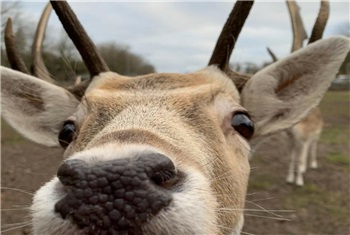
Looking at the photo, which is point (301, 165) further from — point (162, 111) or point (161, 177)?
point (161, 177)

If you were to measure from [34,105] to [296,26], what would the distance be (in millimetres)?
2534

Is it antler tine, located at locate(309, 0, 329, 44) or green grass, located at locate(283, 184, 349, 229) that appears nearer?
antler tine, located at locate(309, 0, 329, 44)

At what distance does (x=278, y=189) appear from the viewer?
35.1 feet

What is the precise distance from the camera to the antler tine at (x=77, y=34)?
385 centimetres

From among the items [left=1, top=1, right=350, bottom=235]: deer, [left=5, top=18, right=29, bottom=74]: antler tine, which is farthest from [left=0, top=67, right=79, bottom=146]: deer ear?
[left=5, top=18, right=29, bottom=74]: antler tine

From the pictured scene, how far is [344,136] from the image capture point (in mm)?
19203

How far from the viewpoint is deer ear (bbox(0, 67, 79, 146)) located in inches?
156

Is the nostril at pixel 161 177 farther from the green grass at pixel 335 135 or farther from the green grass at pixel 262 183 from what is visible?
the green grass at pixel 335 135

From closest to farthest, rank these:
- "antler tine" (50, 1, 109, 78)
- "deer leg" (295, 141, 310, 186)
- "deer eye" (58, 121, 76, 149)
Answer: "deer eye" (58, 121, 76, 149), "antler tine" (50, 1, 109, 78), "deer leg" (295, 141, 310, 186)

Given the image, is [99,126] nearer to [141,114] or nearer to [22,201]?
[141,114]

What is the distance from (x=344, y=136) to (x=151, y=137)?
60.4 feet

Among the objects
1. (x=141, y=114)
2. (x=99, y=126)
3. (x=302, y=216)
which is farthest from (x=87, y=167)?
(x=302, y=216)

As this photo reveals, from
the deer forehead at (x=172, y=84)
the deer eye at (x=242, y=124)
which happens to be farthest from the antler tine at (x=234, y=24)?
the deer eye at (x=242, y=124)

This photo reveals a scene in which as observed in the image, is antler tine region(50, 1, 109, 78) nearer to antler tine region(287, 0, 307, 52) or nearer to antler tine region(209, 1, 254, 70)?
antler tine region(209, 1, 254, 70)
